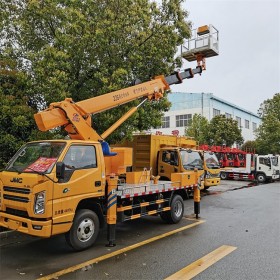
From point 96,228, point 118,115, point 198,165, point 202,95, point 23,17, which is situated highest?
point 202,95

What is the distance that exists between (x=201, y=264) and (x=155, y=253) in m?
0.96

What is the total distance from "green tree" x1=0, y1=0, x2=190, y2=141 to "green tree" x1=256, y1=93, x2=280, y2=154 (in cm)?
2342

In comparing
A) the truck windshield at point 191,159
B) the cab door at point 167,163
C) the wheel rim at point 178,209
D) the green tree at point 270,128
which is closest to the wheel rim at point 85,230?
the wheel rim at point 178,209

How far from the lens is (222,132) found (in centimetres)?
3406

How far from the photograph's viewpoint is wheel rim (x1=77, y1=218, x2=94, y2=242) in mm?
5667

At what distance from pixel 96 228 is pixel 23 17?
7.81 metres

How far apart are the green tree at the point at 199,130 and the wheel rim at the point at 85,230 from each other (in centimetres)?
3067

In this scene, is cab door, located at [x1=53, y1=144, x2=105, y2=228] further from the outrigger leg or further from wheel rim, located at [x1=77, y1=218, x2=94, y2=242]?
wheel rim, located at [x1=77, y1=218, x2=94, y2=242]

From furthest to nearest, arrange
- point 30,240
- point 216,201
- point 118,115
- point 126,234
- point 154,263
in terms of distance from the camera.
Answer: point 216,201, point 118,115, point 126,234, point 30,240, point 154,263

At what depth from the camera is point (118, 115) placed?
370 inches

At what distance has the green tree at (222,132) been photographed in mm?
34178

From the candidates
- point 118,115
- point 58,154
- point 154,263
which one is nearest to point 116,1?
point 118,115

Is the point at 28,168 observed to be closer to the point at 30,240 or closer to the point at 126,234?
the point at 30,240

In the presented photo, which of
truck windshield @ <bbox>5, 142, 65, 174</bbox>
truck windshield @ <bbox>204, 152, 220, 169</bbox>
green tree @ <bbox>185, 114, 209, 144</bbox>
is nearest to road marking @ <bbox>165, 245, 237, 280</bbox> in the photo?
truck windshield @ <bbox>5, 142, 65, 174</bbox>
